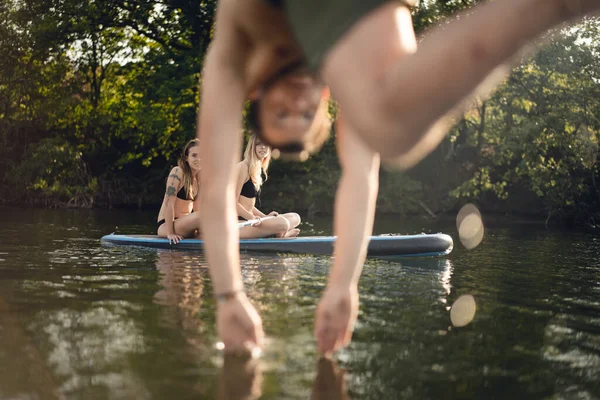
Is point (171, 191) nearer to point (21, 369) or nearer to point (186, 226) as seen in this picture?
point (186, 226)

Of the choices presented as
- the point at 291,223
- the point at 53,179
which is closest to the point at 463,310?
the point at 291,223

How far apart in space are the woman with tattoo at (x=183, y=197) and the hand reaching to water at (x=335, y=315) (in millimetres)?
5326

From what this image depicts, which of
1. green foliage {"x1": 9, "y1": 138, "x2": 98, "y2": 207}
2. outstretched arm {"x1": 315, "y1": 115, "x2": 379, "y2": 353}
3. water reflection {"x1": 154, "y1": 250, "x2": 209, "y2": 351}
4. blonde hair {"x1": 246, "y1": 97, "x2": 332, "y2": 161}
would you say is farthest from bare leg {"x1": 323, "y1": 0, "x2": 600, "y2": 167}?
green foliage {"x1": 9, "y1": 138, "x2": 98, "y2": 207}

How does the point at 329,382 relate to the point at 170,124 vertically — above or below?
below

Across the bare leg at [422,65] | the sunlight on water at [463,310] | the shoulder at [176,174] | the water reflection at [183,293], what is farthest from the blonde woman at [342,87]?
the shoulder at [176,174]

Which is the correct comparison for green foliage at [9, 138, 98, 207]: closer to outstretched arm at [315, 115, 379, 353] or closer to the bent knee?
the bent knee

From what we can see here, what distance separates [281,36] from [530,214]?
20.9 metres

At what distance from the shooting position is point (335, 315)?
2031mm

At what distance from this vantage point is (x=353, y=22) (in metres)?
1.24

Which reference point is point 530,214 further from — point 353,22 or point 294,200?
point 353,22

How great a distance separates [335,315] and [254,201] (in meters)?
5.82

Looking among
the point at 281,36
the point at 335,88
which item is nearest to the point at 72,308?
the point at 281,36

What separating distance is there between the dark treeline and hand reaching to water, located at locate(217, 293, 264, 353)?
15.1 m

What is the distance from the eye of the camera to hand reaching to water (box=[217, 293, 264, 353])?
200 cm
